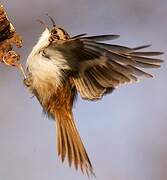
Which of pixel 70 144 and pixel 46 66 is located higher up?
pixel 46 66

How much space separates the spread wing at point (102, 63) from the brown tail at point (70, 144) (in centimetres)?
8

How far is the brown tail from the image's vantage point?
1.14 m

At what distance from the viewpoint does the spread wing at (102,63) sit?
3.61ft

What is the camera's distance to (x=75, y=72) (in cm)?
116

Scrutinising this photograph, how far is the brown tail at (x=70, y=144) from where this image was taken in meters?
1.14

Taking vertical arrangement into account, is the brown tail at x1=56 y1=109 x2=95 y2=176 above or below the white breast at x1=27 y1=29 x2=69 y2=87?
below

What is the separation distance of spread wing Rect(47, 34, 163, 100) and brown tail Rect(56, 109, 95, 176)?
84 millimetres

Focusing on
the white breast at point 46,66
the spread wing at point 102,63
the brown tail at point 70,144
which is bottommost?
the brown tail at point 70,144

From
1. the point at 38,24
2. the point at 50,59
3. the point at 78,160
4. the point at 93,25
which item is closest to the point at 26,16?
the point at 38,24

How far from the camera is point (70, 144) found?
117 cm

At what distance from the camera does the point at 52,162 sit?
1.50 m

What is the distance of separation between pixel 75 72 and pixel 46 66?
0.06 meters

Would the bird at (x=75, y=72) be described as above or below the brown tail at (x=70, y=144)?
above

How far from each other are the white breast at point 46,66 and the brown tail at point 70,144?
0.06 metres
